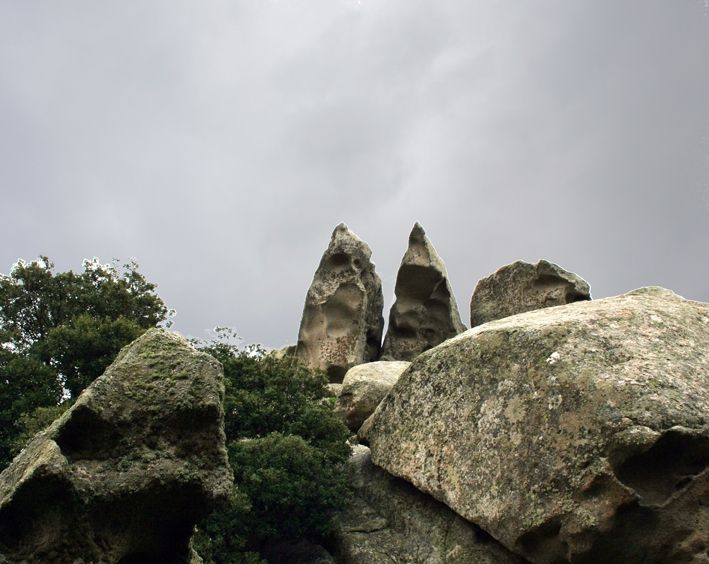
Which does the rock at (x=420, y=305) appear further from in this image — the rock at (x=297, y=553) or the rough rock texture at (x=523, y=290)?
the rock at (x=297, y=553)

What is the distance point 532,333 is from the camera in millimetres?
12828

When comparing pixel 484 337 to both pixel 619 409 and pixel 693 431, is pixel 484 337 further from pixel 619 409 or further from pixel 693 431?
pixel 693 431

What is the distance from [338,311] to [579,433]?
18.5m

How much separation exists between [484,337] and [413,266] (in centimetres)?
1585

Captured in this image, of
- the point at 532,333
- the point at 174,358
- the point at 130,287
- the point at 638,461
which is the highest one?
the point at 130,287

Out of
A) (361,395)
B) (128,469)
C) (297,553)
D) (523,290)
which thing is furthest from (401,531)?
(523,290)

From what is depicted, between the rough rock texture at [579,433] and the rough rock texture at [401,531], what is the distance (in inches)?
34.7

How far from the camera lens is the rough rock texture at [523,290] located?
24469 millimetres

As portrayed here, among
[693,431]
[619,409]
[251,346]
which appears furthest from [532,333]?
[251,346]

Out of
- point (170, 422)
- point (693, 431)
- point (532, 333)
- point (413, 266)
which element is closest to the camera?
point (170, 422)

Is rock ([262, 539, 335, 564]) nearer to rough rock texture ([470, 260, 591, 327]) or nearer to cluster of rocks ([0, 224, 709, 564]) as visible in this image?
cluster of rocks ([0, 224, 709, 564])

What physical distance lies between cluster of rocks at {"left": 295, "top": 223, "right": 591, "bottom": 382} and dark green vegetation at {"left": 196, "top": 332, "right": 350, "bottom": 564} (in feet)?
31.0

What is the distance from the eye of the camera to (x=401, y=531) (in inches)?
571

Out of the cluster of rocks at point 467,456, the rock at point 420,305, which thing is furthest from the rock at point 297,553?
the rock at point 420,305
